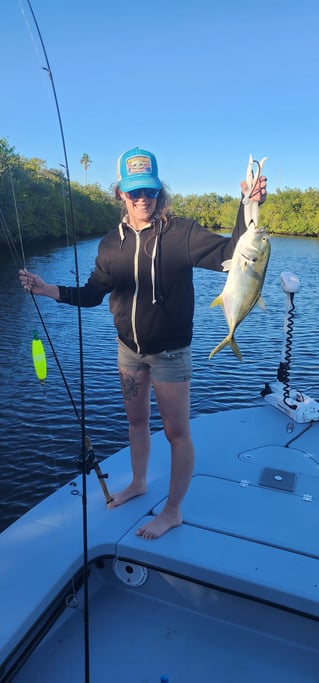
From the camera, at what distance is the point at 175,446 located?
277 cm

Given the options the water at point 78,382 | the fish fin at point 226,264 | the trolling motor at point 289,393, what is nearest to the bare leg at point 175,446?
the fish fin at point 226,264

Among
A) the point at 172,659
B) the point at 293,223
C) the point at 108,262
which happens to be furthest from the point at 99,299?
the point at 293,223

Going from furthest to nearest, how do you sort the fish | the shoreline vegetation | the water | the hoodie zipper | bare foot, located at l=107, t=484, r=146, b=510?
the shoreline vegetation → the water → bare foot, located at l=107, t=484, r=146, b=510 → the hoodie zipper → the fish

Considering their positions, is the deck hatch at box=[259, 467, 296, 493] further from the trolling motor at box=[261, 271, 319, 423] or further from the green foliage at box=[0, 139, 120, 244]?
the green foliage at box=[0, 139, 120, 244]

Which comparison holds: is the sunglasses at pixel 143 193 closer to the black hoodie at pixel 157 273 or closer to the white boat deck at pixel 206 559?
the black hoodie at pixel 157 273

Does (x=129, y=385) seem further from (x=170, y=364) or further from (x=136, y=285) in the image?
(x=136, y=285)

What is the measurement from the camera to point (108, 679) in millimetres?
2283

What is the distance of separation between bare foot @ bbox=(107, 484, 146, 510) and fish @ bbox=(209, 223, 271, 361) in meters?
1.23

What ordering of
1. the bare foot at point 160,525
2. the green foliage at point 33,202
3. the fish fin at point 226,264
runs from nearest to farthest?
the fish fin at point 226,264
the bare foot at point 160,525
the green foliage at point 33,202

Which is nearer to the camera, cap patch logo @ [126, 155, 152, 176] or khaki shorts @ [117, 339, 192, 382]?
cap patch logo @ [126, 155, 152, 176]

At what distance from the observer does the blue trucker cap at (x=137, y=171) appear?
249 cm

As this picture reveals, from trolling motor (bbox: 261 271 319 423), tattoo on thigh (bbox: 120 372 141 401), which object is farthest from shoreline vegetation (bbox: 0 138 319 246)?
trolling motor (bbox: 261 271 319 423)

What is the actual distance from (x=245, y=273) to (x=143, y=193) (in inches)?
27.5

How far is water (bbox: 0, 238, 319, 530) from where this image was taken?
6395 millimetres
